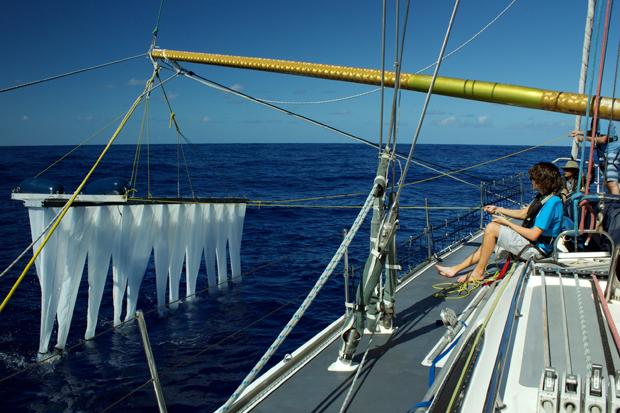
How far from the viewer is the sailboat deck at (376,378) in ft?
14.1

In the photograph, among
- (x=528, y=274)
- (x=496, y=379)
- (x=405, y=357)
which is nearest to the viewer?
(x=496, y=379)

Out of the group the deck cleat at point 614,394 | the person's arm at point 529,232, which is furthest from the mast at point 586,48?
the deck cleat at point 614,394

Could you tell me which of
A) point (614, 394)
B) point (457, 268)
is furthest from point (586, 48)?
point (614, 394)

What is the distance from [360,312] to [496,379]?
222 centimetres

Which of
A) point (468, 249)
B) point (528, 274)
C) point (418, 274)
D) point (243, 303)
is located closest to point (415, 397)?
point (528, 274)

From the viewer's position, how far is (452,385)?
2.75 meters

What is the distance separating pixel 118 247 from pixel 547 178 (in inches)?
310

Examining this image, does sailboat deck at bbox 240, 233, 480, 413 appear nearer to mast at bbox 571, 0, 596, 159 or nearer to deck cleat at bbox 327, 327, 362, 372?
deck cleat at bbox 327, 327, 362, 372

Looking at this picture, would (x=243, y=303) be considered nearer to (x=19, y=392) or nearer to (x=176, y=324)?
(x=176, y=324)

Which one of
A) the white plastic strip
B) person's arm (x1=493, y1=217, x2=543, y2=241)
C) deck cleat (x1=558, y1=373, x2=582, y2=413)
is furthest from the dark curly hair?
the white plastic strip

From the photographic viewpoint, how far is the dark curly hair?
6504 mm

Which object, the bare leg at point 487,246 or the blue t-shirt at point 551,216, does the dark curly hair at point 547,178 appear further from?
the bare leg at point 487,246

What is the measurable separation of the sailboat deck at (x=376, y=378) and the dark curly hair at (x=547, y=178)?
2082mm

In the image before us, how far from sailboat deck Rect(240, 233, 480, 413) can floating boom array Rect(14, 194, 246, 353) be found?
3723mm
